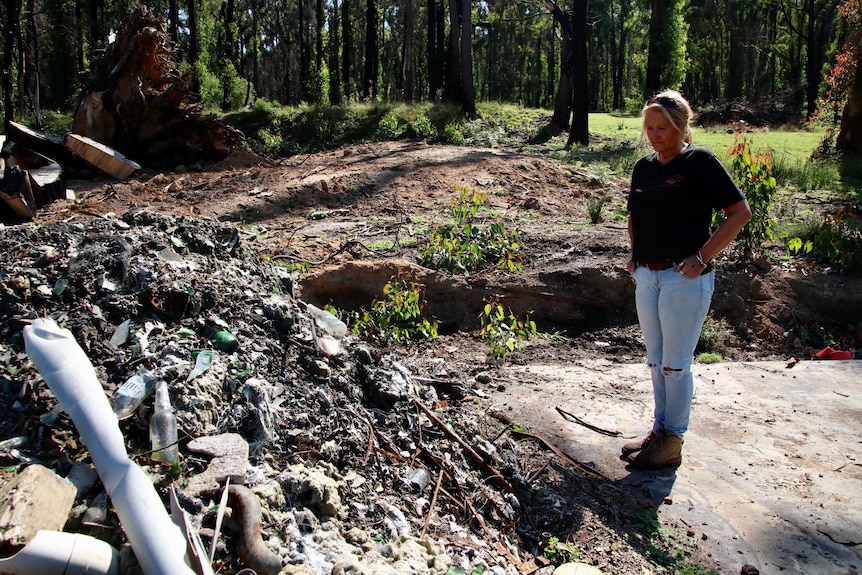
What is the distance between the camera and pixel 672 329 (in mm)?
3107

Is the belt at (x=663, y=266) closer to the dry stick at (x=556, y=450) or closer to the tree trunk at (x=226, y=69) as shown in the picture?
the dry stick at (x=556, y=450)

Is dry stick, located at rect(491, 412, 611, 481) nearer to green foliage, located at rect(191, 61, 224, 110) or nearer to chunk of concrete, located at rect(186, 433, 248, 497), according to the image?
chunk of concrete, located at rect(186, 433, 248, 497)

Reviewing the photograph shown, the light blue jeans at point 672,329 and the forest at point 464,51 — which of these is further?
the forest at point 464,51

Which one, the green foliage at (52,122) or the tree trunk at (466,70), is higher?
the tree trunk at (466,70)

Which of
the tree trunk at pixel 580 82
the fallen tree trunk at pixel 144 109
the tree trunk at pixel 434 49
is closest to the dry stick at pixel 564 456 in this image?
the fallen tree trunk at pixel 144 109

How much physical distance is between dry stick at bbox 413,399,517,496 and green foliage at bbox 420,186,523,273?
9.08ft

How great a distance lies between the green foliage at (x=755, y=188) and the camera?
6.29 metres

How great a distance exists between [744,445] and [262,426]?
2616 millimetres

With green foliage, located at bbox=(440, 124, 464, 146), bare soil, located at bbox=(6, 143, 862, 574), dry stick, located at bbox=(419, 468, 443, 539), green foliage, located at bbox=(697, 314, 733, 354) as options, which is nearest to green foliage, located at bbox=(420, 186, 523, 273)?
bare soil, located at bbox=(6, 143, 862, 574)

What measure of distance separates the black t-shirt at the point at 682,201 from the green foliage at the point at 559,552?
1.35 meters

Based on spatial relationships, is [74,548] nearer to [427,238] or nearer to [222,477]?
[222,477]

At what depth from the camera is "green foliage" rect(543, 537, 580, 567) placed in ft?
9.21

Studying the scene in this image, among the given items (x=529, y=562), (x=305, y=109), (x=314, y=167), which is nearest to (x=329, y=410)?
(x=529, y=562)

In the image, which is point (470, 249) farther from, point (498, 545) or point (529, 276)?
point (498, 545)
